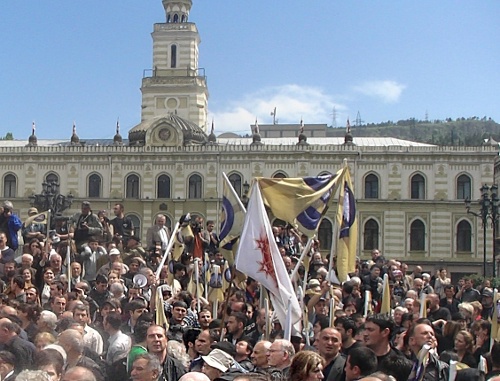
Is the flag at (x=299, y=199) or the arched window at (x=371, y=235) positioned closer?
the flag at (x=299, y=199)

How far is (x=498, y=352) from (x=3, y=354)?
3.99m

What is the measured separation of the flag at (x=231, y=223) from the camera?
12.0m

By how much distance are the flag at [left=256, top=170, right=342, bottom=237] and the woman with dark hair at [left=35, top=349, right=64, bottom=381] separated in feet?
18.1

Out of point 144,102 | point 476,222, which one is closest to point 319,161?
point 476,222

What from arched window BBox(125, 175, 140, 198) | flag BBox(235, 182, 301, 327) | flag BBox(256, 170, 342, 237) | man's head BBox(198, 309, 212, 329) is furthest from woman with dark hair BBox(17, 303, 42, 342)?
arched window BBox(125, 175, 140, 198)

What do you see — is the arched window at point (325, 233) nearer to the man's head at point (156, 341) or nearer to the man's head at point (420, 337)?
the man's head at point (420, 337)

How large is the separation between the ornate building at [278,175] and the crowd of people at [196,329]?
31026mm

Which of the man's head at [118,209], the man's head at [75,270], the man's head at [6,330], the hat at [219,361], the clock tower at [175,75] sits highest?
the clock tower at [175,75]

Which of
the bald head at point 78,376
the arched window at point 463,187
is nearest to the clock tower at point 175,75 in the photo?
the arched window at point 463,187

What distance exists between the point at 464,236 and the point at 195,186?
15.0m

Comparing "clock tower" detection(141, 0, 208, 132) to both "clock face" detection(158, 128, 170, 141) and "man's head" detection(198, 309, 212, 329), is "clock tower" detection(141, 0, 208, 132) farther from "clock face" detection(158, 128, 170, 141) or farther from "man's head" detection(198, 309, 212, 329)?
"man's head" detection(198, 309, 212, 329)

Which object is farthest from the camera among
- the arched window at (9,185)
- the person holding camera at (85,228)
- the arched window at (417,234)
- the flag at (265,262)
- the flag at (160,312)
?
the arched window at (9,185)

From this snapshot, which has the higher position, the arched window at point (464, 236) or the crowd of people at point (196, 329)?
the arched window at point (464, 236)

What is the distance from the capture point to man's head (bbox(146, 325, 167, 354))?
7.09 meters
